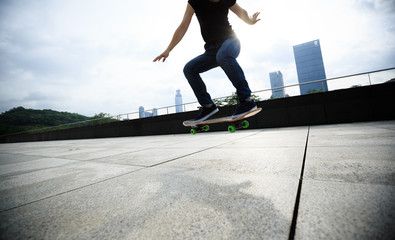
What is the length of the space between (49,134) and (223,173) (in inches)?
995

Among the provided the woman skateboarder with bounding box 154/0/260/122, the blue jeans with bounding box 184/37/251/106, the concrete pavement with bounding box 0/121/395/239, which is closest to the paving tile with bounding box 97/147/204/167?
the concrete pavement with bounding box 0/121/395/239

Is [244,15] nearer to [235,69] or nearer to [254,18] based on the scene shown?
[254,18]

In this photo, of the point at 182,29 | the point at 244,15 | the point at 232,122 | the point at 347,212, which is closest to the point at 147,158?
the point at 232,122

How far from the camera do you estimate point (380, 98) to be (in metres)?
6.40

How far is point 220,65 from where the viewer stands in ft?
7.93

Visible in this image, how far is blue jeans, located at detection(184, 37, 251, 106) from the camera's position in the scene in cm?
233

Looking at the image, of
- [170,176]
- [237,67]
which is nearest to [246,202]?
[170,176]

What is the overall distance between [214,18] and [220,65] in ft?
2.21

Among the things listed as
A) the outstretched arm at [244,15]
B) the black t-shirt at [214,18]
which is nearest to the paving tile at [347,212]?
the black t-shirt at [214,18]

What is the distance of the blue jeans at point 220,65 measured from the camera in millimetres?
2330

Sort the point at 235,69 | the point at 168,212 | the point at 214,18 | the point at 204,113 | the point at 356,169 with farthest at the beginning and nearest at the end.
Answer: the point at 204,113 < the point at 214,18 < the point at 235,69 < the point at 356,169 < the point at 168,212

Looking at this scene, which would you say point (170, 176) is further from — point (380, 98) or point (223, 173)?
point (380, 98)

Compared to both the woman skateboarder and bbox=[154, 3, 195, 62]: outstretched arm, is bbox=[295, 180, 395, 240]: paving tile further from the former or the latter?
bbox=[154, 3, 195, 62]: outstretched arm

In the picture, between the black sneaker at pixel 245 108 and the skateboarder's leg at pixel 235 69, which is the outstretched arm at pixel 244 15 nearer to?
the skateboarder's leg at pixel 235 69
